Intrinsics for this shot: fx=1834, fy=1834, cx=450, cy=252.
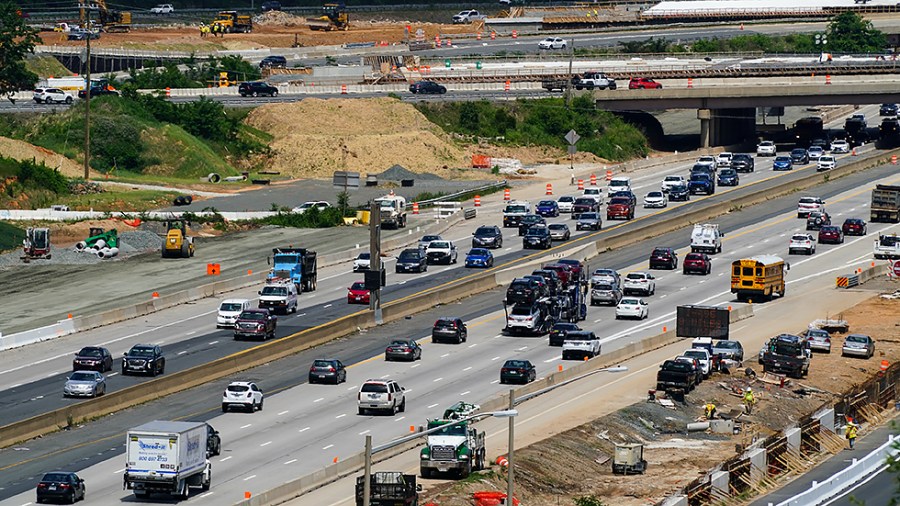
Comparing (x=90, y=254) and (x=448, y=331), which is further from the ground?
(x=448, y=331)

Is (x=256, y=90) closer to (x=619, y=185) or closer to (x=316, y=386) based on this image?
(x=619, y=185)

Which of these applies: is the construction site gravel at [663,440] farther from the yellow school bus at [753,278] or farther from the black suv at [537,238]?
the black suv at [537,238]

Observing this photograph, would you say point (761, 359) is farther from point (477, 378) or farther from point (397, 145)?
point (397, 145)

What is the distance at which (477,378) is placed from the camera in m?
91.3

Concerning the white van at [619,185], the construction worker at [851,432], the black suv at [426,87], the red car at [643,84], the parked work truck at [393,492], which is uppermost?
the red car at [643,84]

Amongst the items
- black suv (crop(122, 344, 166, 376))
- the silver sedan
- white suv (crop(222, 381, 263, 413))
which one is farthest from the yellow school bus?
the silver sedan

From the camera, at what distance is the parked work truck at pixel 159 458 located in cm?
6512

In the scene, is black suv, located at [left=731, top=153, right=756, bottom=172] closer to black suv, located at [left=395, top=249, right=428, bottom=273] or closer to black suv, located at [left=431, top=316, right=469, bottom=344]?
black suv, located at [left=395, top=249, right=428, bottom=273]

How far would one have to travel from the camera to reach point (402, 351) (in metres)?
94.5

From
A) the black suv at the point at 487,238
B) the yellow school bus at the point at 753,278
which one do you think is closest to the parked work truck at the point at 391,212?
the black suv at the point at 487,238

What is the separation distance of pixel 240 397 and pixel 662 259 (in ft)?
156

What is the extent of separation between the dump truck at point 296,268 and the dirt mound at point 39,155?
4194 centimetres

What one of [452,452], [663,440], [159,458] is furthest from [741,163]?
[159,458]

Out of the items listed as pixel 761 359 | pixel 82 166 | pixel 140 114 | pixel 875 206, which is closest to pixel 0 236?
pixel 82 166
